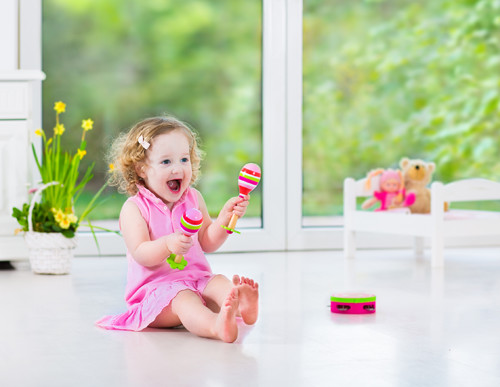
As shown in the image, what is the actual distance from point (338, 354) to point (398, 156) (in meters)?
2.20

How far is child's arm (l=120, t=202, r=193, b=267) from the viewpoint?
61.3 inches

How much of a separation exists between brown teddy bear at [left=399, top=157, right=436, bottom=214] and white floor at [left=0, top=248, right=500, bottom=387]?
53cm

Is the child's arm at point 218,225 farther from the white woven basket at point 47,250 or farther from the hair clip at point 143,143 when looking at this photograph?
the white woven basket at point 47,250

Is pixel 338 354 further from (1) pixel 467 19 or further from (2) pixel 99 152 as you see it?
(1) pixel 467 19

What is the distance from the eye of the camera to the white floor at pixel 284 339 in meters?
1.25

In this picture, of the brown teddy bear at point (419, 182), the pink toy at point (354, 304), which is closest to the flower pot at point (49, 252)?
the pink toy at point (354, 304)

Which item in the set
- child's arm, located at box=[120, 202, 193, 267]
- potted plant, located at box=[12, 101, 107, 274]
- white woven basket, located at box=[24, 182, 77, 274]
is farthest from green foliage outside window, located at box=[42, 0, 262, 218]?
child's arm, located at box=[120, 202, 193, 267]

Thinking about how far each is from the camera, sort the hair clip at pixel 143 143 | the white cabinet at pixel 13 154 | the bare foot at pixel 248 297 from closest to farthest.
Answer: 1. the bare foot at pixel 248 297
2. the hair clip at pixel 143 143
3. the white cabinet at pixel 13 154

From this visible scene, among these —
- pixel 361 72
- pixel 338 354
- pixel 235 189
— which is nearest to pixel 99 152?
pixel 235 189

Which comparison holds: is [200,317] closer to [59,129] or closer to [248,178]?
[248,178]

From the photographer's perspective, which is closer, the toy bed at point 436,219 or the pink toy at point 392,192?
the toy bed at point 436,219

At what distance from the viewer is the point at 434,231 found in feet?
8.81

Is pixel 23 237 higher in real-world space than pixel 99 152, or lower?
lower

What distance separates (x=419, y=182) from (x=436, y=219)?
1.20ft
